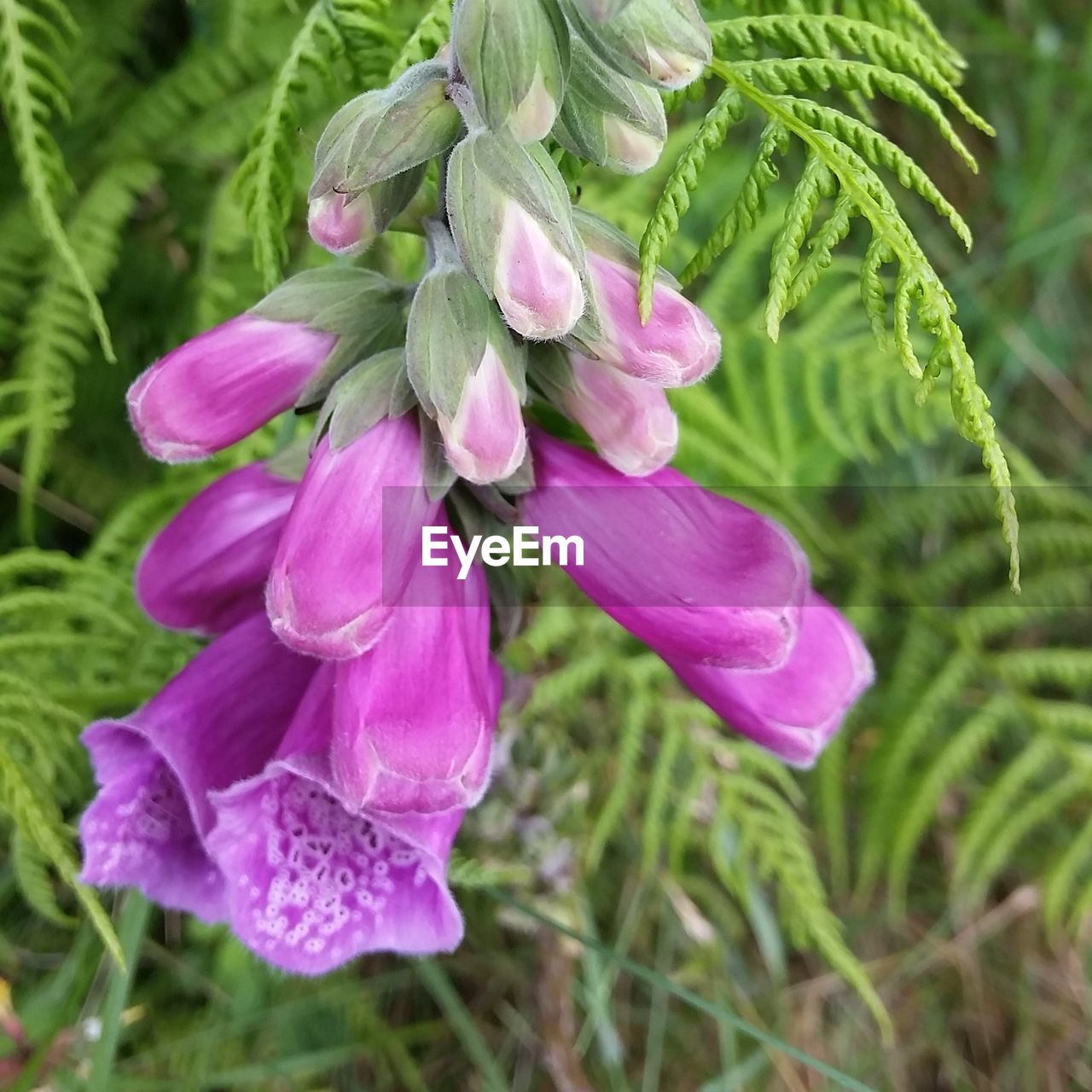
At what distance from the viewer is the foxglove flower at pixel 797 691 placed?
3.07 ft


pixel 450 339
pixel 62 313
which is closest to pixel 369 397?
pixel 450 339

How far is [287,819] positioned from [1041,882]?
138 cm

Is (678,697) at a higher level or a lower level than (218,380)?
lower

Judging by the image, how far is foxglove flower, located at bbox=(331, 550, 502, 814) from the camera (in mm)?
786

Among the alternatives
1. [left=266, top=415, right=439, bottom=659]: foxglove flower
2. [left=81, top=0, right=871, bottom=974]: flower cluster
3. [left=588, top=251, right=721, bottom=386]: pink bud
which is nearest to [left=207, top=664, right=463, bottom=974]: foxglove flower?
[left=81, top=0, right=871, bottom=974]: flower cluster

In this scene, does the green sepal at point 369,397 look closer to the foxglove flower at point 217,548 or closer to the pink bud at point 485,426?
the pink bud at point 485,426

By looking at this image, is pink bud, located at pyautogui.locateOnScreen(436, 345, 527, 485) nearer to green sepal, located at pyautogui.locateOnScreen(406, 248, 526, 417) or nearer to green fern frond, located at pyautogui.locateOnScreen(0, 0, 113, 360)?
green sepal, located at pyautogui.locateOnScreen(406, 248, 526, 417)

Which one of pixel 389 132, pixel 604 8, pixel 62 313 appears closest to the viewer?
pixel 604 8

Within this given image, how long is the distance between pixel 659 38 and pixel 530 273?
6.0 inches

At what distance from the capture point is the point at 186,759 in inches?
35.3

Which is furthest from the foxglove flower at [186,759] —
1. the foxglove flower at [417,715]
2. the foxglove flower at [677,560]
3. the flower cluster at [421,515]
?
the foxglove flower at [677,560]

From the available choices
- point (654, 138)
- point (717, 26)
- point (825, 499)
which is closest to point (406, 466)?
point (654, 138)

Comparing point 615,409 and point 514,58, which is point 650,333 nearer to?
point 615,409

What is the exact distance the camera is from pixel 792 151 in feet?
6.57
